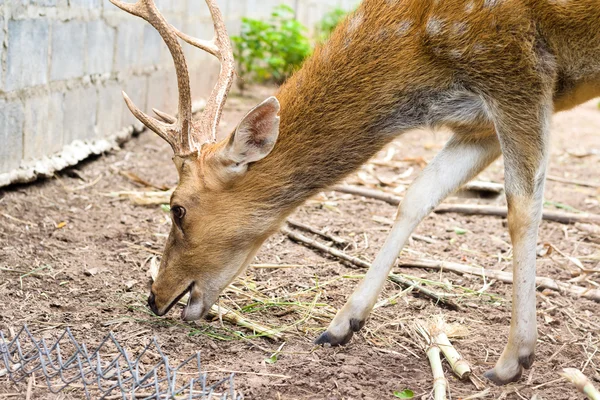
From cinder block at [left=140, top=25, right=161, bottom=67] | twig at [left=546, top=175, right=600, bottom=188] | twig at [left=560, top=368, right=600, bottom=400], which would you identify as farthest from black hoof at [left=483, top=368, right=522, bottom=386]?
cinder block at [left=140, top=25, right=161, bottom=67]

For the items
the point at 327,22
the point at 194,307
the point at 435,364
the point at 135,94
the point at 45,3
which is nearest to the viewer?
the point at 435,364

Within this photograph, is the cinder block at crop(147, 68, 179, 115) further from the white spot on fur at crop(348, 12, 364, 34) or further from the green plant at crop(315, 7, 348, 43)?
the green plant at crop(315, 7, 348, 43)

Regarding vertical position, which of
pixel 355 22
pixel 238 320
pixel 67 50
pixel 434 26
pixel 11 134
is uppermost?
pixel 434 26

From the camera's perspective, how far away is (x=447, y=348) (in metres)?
3.74

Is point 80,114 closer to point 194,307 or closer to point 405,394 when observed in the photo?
point 194,307

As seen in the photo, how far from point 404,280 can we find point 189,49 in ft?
15.5

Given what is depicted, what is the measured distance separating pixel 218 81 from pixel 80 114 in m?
2.48

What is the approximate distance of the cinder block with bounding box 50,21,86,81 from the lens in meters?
5.74

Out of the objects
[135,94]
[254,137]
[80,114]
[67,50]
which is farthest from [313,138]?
[135,94]

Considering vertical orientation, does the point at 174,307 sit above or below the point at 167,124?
below

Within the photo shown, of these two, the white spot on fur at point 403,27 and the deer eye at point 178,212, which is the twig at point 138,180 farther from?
the white spot on fur at point 403,27

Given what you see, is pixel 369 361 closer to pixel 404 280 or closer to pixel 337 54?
pixel 404 280

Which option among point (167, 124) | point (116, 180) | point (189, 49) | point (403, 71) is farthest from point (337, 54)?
point (189, 49)

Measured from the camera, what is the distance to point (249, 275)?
15.4 feet
